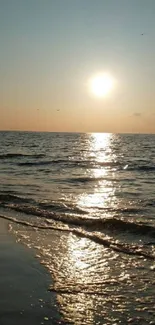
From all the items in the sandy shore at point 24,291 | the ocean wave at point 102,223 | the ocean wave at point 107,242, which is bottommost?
the sandy shore at point 24,291

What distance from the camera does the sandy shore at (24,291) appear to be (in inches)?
202

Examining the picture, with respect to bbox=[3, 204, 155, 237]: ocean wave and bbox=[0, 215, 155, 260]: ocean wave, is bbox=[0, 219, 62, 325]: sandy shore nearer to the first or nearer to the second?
bbox=[0, 215, 155, 260]: ocean wave

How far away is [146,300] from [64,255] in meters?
2.65

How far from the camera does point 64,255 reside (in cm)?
820

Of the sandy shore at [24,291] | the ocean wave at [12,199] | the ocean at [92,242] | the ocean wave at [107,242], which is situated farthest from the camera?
the ocean wave at [12,199]

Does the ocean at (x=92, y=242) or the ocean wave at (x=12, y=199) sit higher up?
the ocean wave at (x=12, y=199)

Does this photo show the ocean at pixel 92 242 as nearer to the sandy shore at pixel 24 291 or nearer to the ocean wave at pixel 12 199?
the ocean wave at pixel 12 199

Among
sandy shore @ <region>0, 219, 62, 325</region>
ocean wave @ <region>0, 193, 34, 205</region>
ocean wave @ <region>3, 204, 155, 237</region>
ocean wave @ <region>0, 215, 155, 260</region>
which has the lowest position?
sandy shore @ <region>0, 219, 62, 325</region>

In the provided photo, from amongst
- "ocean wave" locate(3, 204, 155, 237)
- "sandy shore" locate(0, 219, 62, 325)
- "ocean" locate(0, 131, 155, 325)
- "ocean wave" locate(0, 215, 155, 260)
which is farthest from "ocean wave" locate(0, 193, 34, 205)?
"sandy shore" locate(0, 219, 62, 325)

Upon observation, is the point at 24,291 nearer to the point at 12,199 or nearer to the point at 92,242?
the point at 92,242

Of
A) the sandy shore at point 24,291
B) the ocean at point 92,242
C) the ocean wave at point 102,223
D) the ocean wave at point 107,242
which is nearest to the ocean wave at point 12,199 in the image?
the ocean at point 92,242

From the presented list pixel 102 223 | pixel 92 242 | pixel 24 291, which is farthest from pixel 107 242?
pixel 24 291

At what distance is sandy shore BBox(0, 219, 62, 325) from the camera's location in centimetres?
513

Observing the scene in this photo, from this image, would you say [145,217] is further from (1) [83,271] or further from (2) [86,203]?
(1) [83,271]
